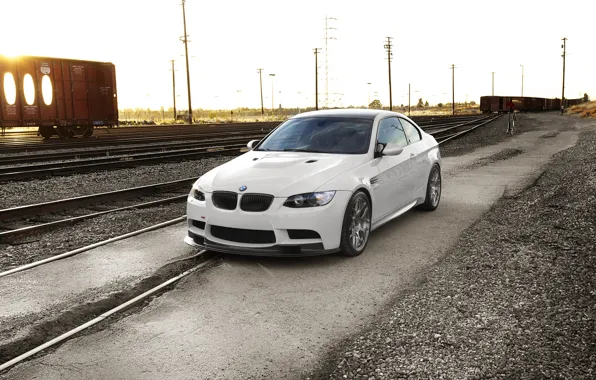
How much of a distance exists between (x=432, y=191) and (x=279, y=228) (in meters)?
3.87

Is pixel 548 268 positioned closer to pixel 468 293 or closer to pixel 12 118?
pixel 468 293

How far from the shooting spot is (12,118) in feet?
85.0

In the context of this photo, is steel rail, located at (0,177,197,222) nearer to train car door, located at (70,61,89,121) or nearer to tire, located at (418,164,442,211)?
tire, located at (418,164,442,211)

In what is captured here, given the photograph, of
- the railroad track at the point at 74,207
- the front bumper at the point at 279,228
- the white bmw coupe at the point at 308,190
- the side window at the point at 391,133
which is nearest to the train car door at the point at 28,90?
the railroad track at the point at 74,207

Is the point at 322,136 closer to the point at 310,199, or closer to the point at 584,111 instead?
the point at 310,199

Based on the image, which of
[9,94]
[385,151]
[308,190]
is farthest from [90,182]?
[9,94]

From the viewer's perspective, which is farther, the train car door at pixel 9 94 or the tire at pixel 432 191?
the train car door at pixel 9 94

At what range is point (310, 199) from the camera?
5762mm

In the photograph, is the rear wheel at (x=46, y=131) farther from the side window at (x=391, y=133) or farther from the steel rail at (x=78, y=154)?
the side window at (x=391, y=133)

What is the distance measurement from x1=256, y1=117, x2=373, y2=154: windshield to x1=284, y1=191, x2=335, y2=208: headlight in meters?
1.09

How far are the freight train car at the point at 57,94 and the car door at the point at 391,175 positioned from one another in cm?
2304

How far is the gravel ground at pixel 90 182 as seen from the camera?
38.2 ft

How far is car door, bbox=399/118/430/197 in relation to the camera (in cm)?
786

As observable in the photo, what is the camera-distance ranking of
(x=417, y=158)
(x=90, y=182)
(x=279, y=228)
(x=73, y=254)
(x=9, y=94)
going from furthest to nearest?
(x=9, y=94) → (x=90, y=182) → (x=417, y=158) → (x=73, y=254) → (x=279, y=228)
